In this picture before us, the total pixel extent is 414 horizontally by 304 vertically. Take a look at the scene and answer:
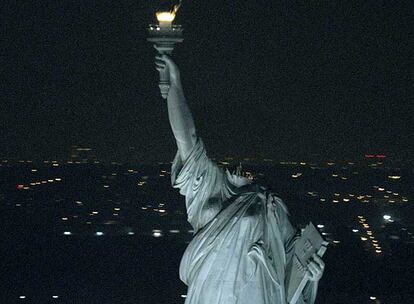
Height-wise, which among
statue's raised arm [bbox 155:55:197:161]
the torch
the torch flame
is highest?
the torch flame

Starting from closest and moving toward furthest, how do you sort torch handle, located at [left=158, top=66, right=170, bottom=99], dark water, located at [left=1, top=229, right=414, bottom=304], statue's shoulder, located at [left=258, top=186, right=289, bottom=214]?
torch handle, located at [left=158, top=66, right=170, bottom=99] < statue's shoulder, located at [left=258, top=186, right=289, bottom=214] < dark water, located at [left=1, top=229, right=414, bottom=304]

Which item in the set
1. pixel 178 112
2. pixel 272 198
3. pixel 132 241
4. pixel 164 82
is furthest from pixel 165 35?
pixel 132 241

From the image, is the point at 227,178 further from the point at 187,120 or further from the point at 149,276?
the point at 149,276

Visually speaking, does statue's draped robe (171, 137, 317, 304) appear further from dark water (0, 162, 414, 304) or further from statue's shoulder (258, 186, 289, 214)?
dark water (0, 162, 414, 304)

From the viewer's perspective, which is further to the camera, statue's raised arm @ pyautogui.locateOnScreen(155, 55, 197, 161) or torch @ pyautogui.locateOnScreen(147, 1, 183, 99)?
statue's raised arm @ pyautogui.locateOnScreen(155, 55, 197, 161)

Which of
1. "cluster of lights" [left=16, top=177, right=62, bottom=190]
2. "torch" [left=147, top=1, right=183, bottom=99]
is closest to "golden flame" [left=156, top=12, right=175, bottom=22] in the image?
"torch" [left=147, top=1, right=183, bottom=99]

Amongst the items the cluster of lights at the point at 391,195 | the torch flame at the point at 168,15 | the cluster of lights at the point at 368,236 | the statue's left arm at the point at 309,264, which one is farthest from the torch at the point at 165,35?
the cluster of lights at the point at 391,195
